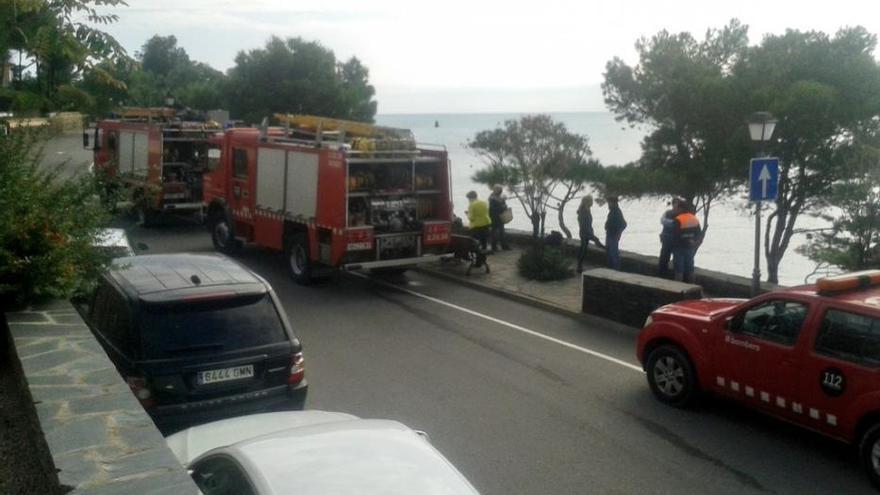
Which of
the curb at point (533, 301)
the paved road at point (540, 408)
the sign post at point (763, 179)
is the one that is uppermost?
the sign post at point (763, 179)

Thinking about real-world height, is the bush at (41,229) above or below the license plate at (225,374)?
above

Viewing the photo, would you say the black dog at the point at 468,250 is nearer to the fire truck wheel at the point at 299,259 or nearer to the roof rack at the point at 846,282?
the fire truck wheel at the point at 299,259

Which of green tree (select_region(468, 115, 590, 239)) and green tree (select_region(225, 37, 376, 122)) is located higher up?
green tree (select_region(225, 37, 376, 122))

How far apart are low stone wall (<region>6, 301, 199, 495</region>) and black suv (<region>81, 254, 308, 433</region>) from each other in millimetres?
979

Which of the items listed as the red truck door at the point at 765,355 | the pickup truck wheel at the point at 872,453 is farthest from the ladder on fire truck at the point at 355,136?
the pickup truck wheel at the point at 872,453

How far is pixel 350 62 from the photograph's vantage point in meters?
69.1

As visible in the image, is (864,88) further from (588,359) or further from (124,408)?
(124,408)

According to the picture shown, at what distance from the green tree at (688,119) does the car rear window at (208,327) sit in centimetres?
1640

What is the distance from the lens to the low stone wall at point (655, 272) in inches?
619

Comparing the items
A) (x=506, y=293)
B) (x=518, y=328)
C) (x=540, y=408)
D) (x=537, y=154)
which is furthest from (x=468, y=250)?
(x=540, y=408)

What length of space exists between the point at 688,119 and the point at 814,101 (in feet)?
9.98

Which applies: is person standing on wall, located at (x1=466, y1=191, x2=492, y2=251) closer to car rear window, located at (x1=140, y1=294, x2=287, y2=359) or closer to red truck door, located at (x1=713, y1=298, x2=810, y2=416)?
red truck door, located at (x1=713, y1=298, x2=810, y2=416)

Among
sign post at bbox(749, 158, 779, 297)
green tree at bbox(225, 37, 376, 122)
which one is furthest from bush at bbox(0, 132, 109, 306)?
green tree at bbox(225, 37, 376, 122)

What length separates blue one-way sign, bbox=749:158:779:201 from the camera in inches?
559
